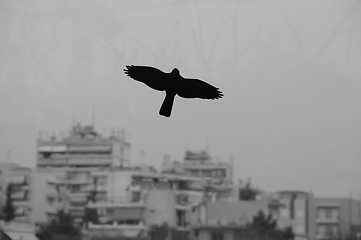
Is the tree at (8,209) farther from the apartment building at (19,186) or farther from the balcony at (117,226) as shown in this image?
the balcony at (117,226)

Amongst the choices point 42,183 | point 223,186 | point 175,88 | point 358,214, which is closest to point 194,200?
point 223,186

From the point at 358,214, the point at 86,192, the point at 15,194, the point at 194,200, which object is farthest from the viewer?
the point at 86,192

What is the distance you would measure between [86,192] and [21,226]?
27.8ft

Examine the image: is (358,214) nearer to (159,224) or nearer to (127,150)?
(159,224)

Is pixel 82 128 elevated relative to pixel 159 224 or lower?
elevated

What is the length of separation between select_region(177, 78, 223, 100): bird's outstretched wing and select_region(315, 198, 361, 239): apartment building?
22.0 m

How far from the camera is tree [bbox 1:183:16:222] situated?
27.3m

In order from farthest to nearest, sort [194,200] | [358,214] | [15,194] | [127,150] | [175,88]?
1. [127,150]
2. [194,200]
3. [15,194]
4. [358,214]
5. [175,88]

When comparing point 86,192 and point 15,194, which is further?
point 86,192

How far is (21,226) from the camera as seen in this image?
97.2 ft

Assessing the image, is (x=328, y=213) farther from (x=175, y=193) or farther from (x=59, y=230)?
(x=175, y=193)

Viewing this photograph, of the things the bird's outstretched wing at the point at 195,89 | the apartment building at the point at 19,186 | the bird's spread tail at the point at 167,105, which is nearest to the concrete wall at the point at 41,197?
the apartment building at the point at 19,186

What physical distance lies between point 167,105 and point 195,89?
185 millimetres

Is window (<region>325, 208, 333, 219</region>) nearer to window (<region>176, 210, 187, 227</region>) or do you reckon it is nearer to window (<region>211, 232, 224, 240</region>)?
window (<region>211, 232, 224, 240</region>)
